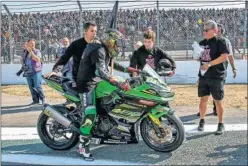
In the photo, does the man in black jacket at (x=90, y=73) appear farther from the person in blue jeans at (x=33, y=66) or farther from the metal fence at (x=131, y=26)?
the metal fence at (x=131, y=26)

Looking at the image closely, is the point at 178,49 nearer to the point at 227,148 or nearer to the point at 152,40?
the point at 152,40

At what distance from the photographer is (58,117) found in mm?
4941

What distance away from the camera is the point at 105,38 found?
461cm

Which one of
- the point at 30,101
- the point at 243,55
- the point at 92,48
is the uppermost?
the point at 92,48

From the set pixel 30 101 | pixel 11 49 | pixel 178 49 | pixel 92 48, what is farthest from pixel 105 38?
pixel 11 49

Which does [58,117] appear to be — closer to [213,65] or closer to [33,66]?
[213,65]

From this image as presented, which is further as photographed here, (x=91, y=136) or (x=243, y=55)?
(x=243, y=55)

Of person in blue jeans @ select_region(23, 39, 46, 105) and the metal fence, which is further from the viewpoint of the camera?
the metal fence

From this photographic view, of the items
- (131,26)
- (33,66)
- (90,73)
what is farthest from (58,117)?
(131,26)

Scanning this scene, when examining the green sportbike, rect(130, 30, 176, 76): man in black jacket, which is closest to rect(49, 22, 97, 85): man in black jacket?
the green sportbike

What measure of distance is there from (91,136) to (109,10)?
6.85 meters

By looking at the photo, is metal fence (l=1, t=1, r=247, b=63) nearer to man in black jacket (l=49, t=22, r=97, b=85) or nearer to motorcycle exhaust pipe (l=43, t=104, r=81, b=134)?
man in black jacket (l=49, t=22, r=97, b=85)

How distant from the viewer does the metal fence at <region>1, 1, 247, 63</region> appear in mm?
11398

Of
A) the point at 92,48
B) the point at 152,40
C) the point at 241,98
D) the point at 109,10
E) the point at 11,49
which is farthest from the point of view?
the point at 11,49
